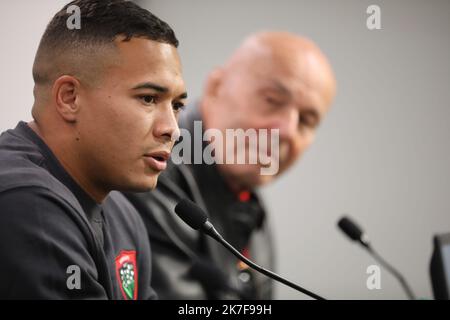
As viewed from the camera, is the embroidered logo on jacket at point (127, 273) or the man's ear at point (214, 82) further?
the man's ear at point (214, 82)

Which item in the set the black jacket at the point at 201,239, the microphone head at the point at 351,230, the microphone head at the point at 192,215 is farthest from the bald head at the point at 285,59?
the microphone head at the point at 192,215

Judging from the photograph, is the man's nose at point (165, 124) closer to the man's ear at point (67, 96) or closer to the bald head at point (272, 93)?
the man's ear at point (67, 96)

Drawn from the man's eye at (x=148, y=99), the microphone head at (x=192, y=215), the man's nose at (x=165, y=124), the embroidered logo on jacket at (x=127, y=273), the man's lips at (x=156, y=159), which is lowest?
the embroidered logo on jacket at (x=127, y=273)

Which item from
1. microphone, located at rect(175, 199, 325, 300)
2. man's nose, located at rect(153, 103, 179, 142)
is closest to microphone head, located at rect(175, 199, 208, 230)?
microphone, located at rect(175, 199, 325, 300)

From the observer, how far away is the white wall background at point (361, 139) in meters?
2.03

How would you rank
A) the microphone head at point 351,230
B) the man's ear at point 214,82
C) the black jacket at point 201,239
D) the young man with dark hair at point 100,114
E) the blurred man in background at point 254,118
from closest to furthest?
the young man with dark hair at point 100,114
the microphone head at point 351,230
the black jacket at point 201,239
the blurred man in background at point 254,118
the man's ear at point 214,82

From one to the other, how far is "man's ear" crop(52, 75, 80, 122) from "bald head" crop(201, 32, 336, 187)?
0.91m

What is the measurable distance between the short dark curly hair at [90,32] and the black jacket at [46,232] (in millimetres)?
105

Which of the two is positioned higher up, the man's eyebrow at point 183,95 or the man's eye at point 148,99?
the man's eyebrow at point 183,95

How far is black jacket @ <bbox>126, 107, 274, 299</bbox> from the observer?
54.1 inches

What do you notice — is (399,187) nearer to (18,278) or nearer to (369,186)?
(369,186)

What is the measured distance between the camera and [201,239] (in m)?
1.52

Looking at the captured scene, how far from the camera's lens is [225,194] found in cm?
183
